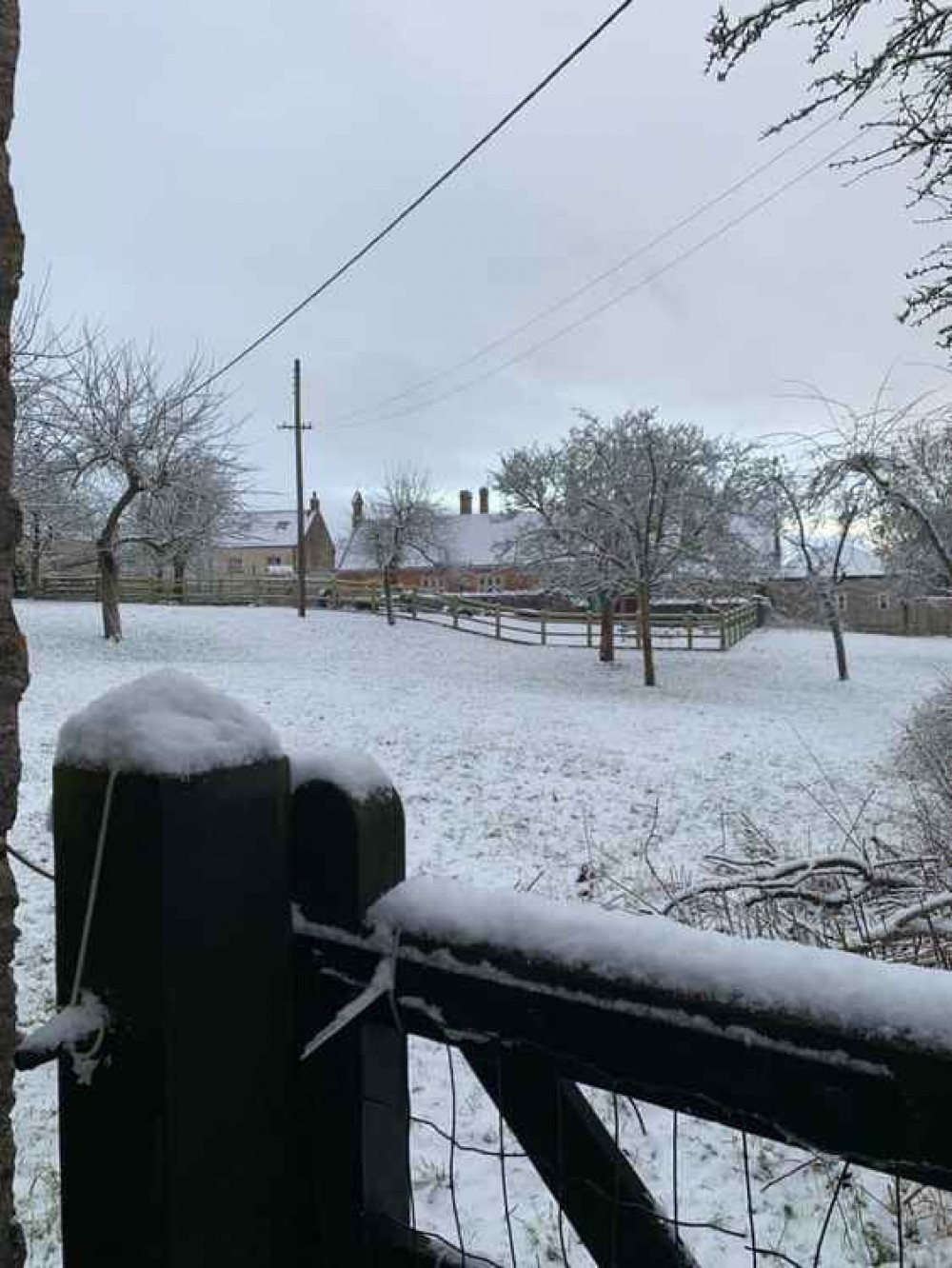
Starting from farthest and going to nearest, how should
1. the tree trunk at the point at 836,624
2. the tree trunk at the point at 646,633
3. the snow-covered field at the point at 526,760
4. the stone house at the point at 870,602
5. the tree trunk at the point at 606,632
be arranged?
1. the stone house at the point at 870,602
2. the tree trunk at the point at 606,632
3. the tree trunk at the point at 836,624
4. the tree trunk at the point at 646,633
5. the snow-covered field at the point at 526,760

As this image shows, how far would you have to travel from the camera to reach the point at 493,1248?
9.45 feet

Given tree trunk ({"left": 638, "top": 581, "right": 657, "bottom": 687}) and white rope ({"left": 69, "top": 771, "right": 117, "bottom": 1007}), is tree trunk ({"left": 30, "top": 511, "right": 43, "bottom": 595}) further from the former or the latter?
white rope ({"left": 69, "top": 771, "right": 117, "bottom": 1007})

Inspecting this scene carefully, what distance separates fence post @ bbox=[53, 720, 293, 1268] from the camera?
988mm

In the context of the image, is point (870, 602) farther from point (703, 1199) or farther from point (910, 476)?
point (703, 1199)

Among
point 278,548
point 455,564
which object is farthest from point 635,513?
point 278,548

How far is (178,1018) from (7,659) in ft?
1.44

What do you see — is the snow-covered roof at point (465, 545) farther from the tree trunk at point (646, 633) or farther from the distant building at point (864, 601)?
the tree trunk at point (646, 633)

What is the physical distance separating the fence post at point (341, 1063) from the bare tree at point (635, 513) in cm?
1918

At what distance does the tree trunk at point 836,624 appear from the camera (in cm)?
2264

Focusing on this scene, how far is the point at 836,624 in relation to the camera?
22766 millimetres

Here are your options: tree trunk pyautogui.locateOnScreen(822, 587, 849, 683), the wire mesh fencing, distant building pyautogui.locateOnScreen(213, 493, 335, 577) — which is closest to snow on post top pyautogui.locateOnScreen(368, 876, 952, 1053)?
the wire mesh fencing

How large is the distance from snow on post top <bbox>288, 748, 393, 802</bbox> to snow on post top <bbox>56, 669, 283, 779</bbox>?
0.18 ft

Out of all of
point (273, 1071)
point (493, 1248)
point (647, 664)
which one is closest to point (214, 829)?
point (273, 1071)

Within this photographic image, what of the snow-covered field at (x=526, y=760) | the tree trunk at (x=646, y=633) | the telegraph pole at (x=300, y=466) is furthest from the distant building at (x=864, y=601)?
the telegraph pole at (x=300, y=466)
